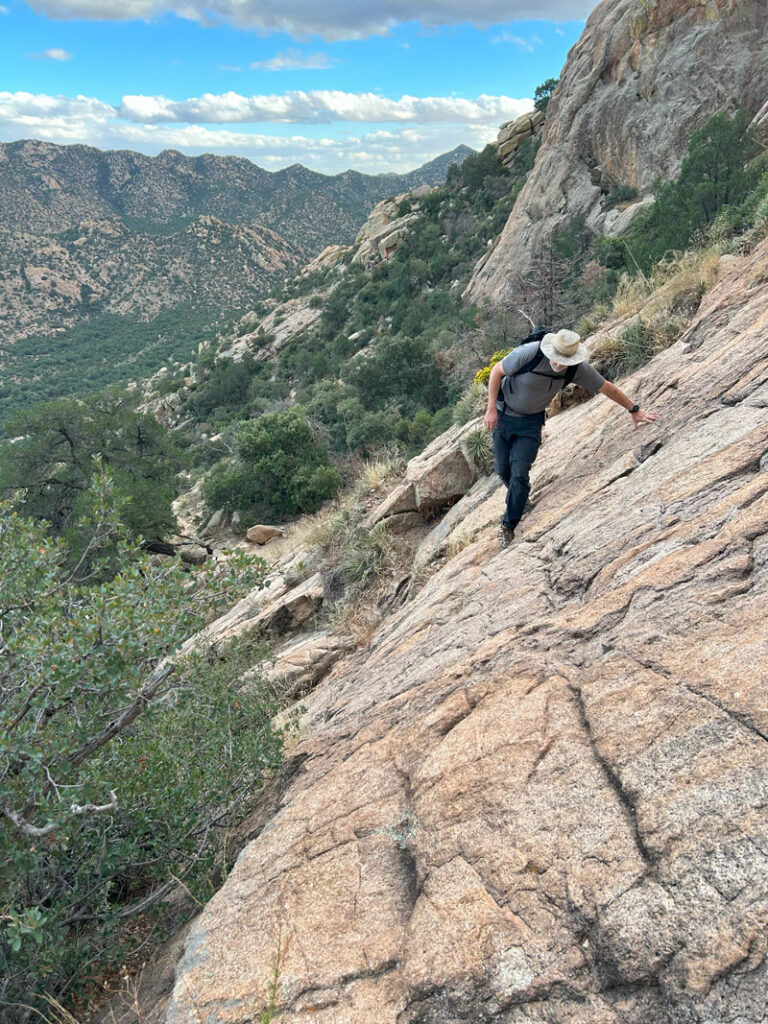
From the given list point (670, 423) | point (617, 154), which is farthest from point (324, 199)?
point (670, 423)

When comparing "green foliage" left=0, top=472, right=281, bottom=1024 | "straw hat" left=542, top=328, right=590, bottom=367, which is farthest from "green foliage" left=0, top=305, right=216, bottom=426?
"straw hat" left=542, top=328, right=590, bottom=367

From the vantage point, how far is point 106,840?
380cm

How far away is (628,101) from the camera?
2520 cm

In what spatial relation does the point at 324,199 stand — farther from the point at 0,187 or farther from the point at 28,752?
the point at 28,752

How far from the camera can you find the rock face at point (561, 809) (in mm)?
1833

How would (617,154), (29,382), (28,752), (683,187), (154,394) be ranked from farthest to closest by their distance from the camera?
(29,382)
(154,394)
(617,154)
(683,187)
(28,752)

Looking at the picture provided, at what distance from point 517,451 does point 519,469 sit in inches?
6.2

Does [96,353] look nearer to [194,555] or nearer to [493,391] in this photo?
[194,555]

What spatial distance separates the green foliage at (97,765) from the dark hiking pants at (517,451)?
2.25 meters

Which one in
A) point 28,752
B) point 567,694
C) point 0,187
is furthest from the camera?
point 0,187

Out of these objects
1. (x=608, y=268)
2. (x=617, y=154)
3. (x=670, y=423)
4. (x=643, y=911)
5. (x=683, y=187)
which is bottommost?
(x=643, y=911)

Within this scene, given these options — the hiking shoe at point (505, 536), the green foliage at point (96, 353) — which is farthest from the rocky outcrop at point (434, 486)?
the green foliage at point (96, 353)

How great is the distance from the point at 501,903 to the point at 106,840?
2.84m

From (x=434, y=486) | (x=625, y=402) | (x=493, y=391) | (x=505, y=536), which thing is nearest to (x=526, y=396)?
(x=493, y=391)
